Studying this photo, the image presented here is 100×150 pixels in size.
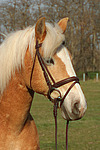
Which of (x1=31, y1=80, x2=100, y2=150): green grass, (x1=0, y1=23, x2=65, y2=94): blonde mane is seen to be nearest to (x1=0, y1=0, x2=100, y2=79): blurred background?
(x1=31, y1=80, x2=100, y2=150): green grass

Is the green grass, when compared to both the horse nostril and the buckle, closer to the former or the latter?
the buckle

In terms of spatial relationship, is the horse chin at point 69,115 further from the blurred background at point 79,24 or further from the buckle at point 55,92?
the blurred background at point 79,24

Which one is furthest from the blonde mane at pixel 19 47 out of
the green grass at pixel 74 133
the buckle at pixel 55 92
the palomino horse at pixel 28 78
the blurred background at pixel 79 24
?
the blurred background at pixel 79 24

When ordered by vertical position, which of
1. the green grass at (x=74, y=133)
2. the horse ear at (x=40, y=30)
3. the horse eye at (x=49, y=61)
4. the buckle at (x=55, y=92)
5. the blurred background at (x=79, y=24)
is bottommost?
the blurred background at (x=79, y=24)

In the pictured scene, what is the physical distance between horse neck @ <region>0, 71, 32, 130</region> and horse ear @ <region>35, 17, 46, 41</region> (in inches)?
16.7

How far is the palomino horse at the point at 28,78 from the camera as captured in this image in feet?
8.07

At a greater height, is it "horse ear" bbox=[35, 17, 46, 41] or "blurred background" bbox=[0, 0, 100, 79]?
"horse ear" bbox=[35, 17, 46, 41]

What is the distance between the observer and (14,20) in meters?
28.2

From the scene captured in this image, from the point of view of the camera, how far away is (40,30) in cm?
255

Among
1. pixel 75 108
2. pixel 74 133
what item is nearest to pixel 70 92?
pixel 75 108

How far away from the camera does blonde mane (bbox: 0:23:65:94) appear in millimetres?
2525

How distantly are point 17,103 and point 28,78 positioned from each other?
28cm

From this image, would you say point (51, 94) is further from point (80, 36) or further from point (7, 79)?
point (80, 36)

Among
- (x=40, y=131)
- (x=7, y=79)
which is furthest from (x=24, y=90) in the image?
(x=40, y=131)
